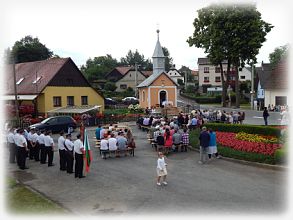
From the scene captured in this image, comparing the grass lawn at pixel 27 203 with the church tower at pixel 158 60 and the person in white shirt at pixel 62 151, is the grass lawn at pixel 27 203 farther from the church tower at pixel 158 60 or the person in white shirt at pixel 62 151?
the church tower at pixel 158 60

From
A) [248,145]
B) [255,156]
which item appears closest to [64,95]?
[248,145]

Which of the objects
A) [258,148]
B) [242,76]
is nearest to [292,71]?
[258,148]

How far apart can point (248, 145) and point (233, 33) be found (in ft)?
117

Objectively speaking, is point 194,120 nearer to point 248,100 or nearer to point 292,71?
point 292,71

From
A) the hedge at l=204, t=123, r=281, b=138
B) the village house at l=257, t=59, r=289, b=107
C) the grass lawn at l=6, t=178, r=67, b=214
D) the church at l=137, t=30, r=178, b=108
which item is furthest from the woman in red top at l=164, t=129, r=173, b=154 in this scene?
the village house at l=257, t=59, r=289, b=107

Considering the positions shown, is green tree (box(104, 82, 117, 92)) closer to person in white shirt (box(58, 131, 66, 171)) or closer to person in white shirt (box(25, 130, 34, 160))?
person in white shirt (box(25, 130, 34, 160))

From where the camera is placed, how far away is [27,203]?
453 inches

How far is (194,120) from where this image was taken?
2675 cm

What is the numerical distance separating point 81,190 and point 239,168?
23.9ft

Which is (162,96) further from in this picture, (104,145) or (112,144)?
(104,145)

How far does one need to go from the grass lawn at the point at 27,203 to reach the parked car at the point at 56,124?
15.9 metres

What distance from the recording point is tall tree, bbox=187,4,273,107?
4953 centimetres

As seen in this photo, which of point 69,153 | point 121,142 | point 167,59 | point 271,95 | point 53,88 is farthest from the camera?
point 167,59

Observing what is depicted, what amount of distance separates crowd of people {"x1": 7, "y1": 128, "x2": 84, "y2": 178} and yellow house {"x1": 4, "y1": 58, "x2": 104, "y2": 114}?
63.2ft
